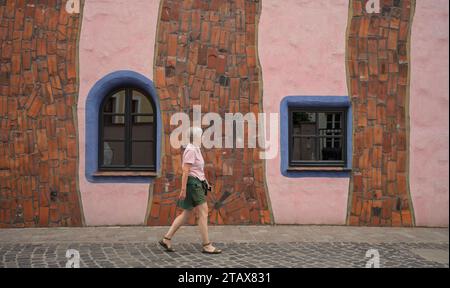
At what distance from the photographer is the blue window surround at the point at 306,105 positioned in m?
6.77

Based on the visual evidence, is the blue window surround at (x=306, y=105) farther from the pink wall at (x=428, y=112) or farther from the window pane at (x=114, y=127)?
the window pane at (x=114, y=127)

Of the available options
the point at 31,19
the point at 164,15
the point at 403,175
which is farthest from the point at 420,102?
the point at 31,19

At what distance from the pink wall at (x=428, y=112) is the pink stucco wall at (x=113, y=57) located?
15.3 feet

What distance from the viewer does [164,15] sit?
6.72 metres

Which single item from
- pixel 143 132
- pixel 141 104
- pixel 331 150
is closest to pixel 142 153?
pixel 143 132

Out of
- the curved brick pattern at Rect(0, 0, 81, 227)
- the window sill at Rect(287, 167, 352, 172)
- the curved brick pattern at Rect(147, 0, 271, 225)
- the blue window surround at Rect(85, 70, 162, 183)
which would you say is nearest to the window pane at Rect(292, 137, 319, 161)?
the window sill at Rect(287, 167, 352, 172)

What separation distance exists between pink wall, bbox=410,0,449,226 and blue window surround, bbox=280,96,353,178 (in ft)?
3.65

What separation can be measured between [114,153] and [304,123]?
11.4 ft

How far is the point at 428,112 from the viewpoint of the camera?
681 cm

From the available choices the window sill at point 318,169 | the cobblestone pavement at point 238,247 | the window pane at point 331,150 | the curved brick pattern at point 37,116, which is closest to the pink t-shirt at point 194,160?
the cobblestone pavement at point 238,247

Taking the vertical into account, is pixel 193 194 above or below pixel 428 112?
below

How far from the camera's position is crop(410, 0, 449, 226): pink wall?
6805mm

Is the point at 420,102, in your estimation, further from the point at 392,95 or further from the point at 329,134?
the point at 329,134

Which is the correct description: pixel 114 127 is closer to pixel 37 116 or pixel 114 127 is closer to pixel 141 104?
pixel 141 104
